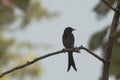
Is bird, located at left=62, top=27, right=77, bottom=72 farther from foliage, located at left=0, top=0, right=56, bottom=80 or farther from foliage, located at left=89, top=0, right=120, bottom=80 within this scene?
foliage, located at left=0, top=0, right=56, bottom=80

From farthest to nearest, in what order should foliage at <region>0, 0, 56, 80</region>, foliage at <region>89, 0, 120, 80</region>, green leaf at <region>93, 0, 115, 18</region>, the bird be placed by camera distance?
foliage at <region>0, 0, 56, 80</region>
green leaf at <region>93, 0, 115, 18</region>
foliage at <region>89, 0, 120, 80</region>
the bird

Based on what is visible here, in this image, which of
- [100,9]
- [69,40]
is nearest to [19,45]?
[100,9]

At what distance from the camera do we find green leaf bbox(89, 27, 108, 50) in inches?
360

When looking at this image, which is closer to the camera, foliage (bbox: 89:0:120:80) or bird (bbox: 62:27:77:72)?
bird (bbox: 62:27:77:72)

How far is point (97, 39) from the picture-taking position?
9.33 meters

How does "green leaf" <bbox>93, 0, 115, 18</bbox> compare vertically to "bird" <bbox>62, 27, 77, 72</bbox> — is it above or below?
below

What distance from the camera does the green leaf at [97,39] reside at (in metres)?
9.14

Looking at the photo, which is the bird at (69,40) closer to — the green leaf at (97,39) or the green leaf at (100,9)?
the green leaf at (97,39)

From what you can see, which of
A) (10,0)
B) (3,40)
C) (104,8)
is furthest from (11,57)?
(104,8)

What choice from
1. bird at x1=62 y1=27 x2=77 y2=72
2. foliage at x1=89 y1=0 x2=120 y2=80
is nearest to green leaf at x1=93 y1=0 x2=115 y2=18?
foliage at x1=89 y1=0 x2=120 y2=80

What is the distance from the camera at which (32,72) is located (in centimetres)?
1877

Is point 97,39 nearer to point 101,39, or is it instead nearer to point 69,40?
point 101,39

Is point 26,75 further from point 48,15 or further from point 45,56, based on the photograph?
point 45,56

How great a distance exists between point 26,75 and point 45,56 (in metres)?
16.1
